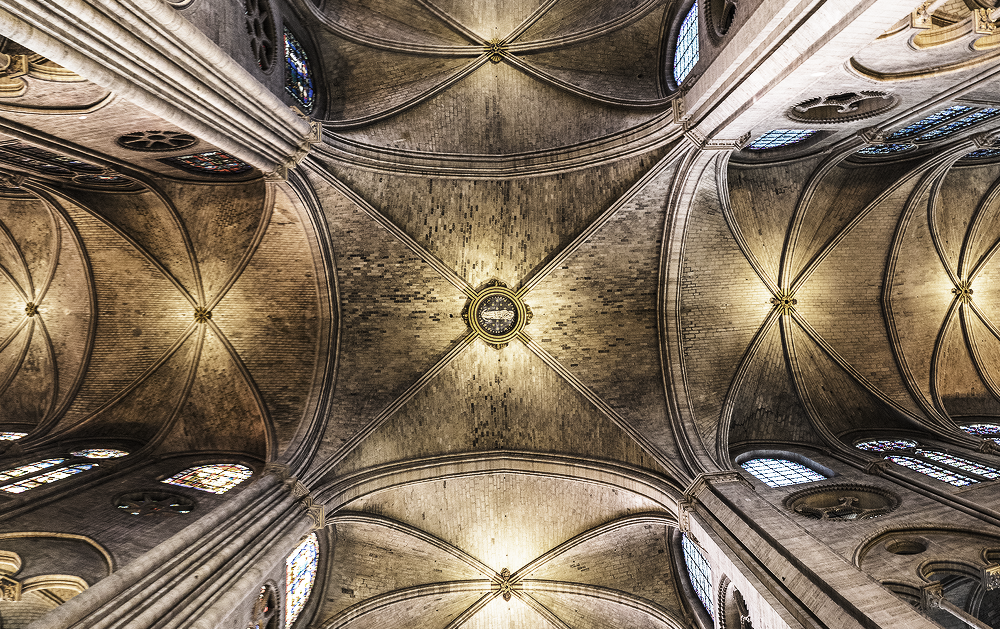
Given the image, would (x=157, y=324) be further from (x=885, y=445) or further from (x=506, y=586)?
(x=885, y=445)

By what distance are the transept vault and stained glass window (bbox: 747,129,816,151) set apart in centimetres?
9

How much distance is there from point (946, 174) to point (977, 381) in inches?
224

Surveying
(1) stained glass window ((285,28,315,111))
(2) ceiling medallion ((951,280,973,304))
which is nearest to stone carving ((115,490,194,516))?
(1) stained glass window ((285,28,315,111))

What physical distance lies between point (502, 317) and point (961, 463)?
35.9 ft

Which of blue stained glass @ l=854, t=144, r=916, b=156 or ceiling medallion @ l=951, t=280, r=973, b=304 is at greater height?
blue stained glass @ l=854, t=144, r=916, b=156

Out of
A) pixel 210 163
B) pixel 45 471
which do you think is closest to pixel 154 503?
pixel 45 471

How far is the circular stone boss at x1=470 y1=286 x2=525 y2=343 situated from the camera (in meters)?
15.4

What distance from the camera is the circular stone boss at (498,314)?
50.6 ft

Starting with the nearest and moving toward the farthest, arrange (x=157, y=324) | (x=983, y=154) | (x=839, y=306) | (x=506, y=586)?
1. (x=983, y=154)
2. (x=157, y=324)
3. (x=506, y=586)
4. (x=839, y=306)

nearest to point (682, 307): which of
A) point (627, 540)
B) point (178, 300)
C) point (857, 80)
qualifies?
point (627, 540)

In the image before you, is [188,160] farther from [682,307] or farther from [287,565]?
[682,307]

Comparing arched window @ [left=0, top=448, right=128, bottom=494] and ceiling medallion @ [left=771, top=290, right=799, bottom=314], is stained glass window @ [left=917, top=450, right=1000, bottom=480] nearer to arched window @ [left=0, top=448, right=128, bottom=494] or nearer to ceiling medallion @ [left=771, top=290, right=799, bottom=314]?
ceiling medallion @ [left=771, top=290, right=799, bottom=314]

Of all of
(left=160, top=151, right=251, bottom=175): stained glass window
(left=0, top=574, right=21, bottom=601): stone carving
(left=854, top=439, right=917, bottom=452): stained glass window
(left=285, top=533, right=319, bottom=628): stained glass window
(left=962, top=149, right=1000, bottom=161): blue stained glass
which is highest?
(left=962, top=149, right=1000, bottom=161): blue stained glass

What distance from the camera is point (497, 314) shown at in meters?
15.5
